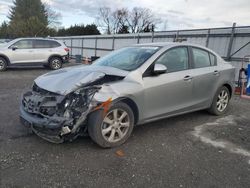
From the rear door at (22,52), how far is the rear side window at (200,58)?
9.74 meters

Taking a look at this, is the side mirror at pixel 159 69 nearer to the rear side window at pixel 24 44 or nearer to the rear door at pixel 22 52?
the rear door at pixel 22 52

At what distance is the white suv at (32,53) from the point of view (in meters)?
11.7

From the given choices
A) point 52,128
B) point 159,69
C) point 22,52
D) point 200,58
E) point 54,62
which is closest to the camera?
point 52,128

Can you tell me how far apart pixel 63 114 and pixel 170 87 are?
1910 millimetres

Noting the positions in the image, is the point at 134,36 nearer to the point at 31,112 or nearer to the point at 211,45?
the point at 211,45

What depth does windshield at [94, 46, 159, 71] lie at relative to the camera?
4.00m

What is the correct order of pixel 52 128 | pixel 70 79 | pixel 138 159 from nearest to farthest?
pixel 52 128 → pixel 138 159 → pixel 70 79

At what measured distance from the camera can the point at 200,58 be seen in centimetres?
487

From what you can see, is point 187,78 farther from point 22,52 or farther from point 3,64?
point 3,64

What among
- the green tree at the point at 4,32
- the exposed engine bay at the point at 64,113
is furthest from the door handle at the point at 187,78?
the green tree at the point at 4,32

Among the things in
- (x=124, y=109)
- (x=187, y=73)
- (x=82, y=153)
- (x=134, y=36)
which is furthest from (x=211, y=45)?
(x=82, y=153)

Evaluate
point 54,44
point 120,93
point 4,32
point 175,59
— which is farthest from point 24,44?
point 4,32

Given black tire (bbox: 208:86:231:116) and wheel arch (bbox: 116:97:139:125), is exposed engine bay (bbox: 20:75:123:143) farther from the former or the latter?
black tire (bbox: 208:86:231:116)

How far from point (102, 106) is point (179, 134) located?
170 cm
